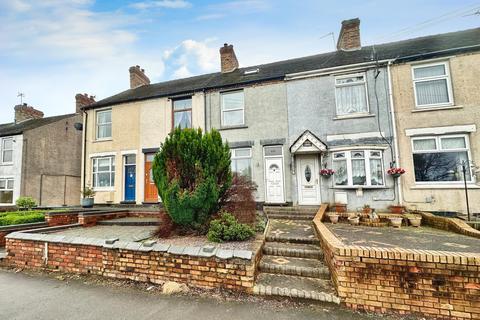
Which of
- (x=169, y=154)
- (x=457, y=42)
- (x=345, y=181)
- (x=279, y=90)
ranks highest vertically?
(x=457, y=42)

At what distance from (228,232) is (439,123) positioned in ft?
29.7

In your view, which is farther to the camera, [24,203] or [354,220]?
[24,203]

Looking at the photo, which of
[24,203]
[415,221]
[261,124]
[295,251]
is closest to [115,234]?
[295,251]

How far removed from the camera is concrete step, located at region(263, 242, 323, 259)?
4598mm

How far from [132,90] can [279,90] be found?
10.3 metres

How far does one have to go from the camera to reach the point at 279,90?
33.4 ft

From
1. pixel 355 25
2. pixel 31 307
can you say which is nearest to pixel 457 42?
pixel 355 25

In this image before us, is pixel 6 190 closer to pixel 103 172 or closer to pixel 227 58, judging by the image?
pixel 103 172

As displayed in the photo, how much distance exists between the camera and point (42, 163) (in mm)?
14930

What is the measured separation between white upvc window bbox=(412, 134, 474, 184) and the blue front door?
13.1 metres

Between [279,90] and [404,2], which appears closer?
[404,2]

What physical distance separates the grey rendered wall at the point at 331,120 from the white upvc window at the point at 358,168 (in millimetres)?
237

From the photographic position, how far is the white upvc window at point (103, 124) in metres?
12.8

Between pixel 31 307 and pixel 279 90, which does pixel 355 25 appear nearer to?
pixel 279 90
